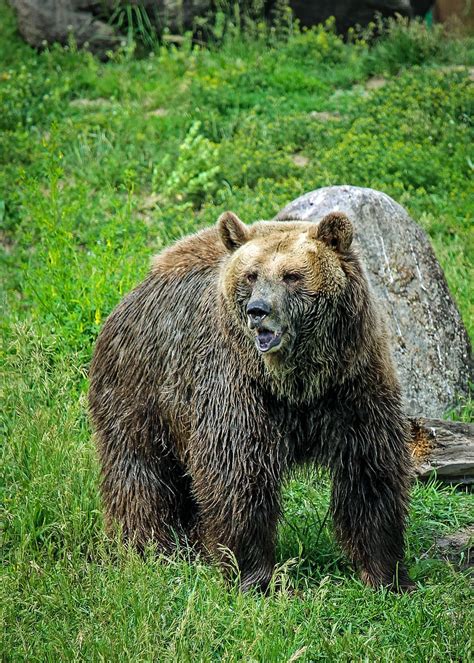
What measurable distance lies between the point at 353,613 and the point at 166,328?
1853 mm

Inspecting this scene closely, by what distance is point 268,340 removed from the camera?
5.02m

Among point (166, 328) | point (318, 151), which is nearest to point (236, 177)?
point (318, 151)

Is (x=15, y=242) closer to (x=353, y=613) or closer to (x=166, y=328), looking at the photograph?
(x=166, y=328)

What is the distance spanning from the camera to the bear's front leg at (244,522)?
5.43m

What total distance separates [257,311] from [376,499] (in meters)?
1.30

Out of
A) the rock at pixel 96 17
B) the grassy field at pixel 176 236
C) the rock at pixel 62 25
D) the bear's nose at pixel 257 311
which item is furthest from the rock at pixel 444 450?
the rock at pixel 62 25

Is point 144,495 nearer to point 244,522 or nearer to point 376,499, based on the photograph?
point 244,522

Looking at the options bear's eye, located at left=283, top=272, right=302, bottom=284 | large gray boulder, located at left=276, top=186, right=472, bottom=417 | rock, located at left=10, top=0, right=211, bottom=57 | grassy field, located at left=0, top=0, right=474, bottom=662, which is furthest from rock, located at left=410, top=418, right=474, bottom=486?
rock, located at left=10, top=0, right=211, bottom=57


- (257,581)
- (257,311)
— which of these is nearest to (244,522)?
(257,581)

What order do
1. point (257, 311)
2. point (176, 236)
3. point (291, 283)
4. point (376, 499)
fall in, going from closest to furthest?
point (257, 311), point (291, 283), point (376, 499), point (176, 236)

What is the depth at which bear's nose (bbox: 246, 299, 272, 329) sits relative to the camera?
16.3ft

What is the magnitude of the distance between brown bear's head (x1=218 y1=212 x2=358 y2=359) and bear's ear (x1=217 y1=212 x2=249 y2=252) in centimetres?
11

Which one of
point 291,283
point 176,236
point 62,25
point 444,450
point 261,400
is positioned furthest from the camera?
point 62,25

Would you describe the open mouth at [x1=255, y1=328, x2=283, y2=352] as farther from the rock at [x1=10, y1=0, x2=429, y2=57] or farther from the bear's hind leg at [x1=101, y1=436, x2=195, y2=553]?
the rock at [x1=10, y1=0, x2=429, y2=57]
